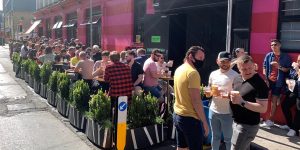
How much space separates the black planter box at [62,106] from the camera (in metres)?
9.01

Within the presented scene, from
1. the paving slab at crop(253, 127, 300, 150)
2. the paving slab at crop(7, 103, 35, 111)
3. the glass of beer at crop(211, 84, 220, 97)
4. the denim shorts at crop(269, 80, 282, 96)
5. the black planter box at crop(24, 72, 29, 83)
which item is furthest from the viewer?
the black planter box at crop(24, 72, 29, 83)

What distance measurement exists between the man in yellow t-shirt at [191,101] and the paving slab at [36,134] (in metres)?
2.82

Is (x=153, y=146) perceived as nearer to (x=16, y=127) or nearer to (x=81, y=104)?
(x=81, y=104)

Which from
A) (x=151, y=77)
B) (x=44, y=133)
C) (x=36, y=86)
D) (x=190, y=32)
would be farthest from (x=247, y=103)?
(x=36, y=86)

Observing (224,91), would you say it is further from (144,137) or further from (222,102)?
(144,137)

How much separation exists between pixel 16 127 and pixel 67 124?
1.25m

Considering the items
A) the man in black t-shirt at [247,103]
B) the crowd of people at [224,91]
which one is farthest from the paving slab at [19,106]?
the man in black t-shirt at [247,103]

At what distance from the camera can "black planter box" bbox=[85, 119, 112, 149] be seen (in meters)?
6.46

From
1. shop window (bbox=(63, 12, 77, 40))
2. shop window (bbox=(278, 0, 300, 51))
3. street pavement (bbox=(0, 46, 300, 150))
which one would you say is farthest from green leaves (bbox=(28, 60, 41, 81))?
shop window (bbox=(63, 12, 77, 40))

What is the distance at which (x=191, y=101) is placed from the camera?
459cm

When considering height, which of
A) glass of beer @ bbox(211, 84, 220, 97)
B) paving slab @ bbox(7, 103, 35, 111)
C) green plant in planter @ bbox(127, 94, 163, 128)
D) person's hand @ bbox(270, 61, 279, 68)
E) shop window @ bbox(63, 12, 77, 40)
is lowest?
paving slab @ bbox(7, 103, 35, 111)

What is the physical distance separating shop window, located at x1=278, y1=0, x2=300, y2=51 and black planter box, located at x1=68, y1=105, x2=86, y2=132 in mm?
5098

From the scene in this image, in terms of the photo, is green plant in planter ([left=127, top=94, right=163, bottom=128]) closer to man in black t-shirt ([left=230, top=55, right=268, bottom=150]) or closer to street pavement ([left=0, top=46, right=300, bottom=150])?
street pavement ([left=0, top=46, right=300, bottom=150])

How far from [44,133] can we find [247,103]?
5310mm
